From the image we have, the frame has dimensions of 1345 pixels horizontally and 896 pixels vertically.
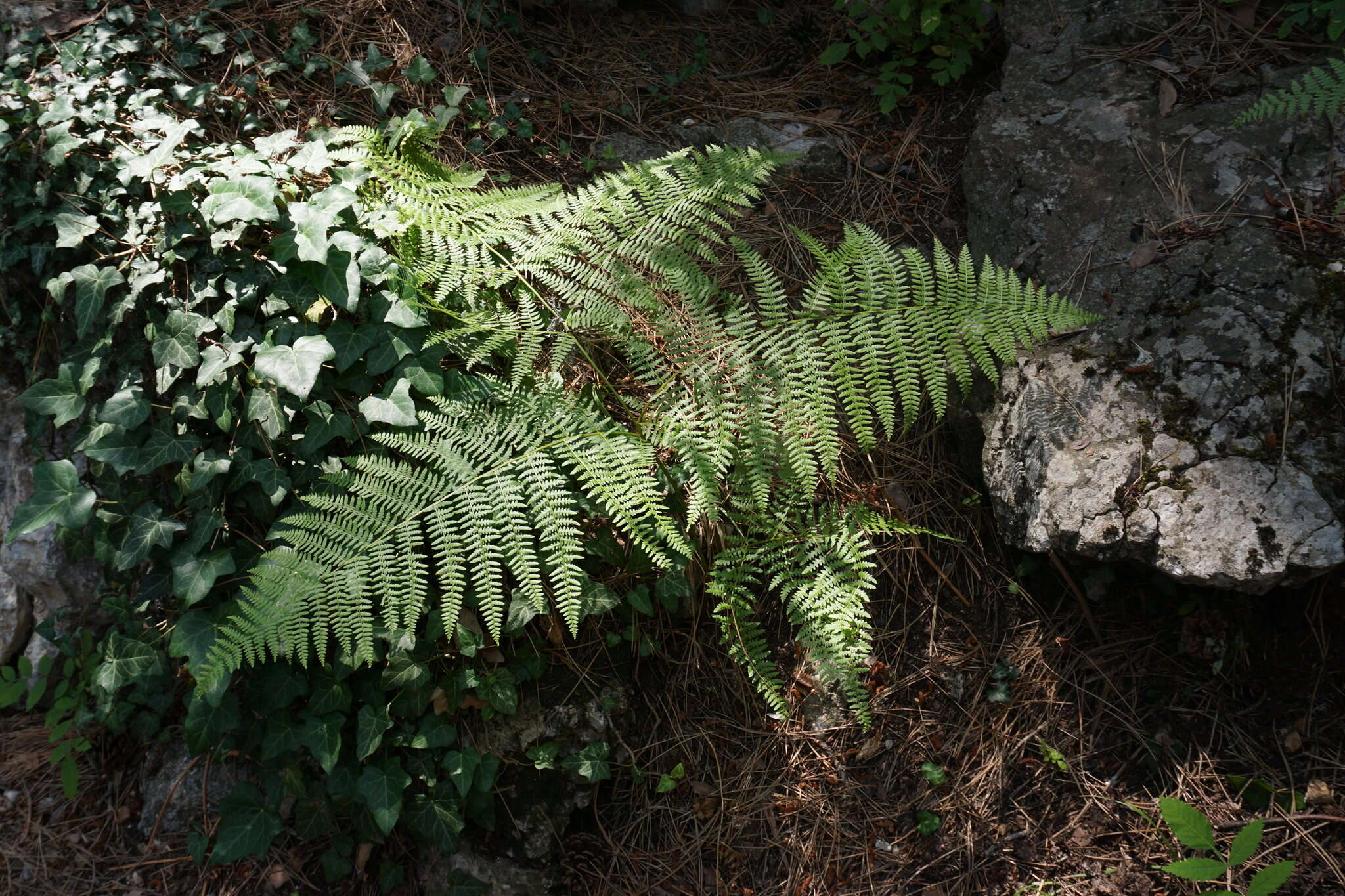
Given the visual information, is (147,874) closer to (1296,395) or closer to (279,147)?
(279,147)

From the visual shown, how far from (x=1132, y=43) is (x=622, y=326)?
2.43 metres

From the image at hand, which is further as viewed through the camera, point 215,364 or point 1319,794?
point 215,364

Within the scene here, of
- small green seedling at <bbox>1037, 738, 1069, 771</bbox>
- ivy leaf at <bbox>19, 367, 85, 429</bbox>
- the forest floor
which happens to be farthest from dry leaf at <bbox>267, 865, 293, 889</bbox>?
small green seedling at <bbox>1037, 738, 1069, 771</bbox>

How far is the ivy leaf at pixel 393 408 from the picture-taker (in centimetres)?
246

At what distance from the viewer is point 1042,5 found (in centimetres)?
334

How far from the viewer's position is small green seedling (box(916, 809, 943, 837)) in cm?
254

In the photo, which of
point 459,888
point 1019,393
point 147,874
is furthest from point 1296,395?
point 147,874

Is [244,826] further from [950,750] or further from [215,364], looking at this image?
[950,750]

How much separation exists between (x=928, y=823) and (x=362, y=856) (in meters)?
1.82

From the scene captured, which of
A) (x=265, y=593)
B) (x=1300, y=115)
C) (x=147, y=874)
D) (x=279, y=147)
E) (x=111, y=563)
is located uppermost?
(x=1300, y=115)

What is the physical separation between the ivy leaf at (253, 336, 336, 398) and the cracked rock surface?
2.16 m

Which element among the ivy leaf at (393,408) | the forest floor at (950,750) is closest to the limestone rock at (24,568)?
the forest floor at (950,750)

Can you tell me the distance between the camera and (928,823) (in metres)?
2.54

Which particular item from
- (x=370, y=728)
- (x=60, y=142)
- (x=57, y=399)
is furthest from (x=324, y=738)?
(x=60, y=142)
